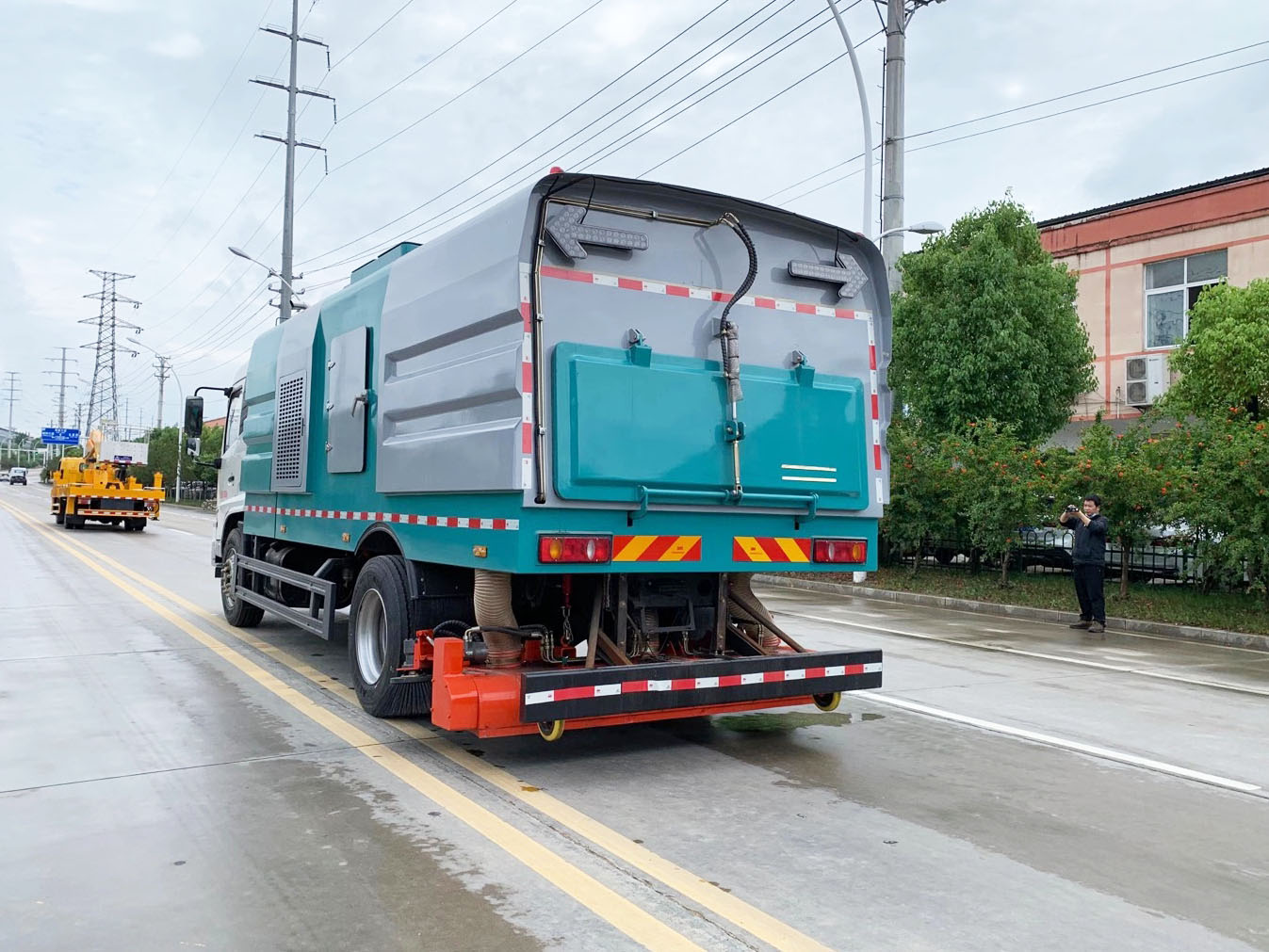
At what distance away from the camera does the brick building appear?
86.2 ft

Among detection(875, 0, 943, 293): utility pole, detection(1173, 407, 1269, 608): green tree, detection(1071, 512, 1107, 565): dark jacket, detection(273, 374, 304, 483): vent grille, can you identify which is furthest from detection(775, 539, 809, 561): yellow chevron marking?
detection(875, 0, 943, 293): utility pole

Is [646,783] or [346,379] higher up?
[346,379]

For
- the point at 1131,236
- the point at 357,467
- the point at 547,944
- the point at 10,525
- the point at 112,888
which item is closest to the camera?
the point at 547,944

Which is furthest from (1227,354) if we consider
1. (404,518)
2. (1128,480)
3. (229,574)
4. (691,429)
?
(404,518)

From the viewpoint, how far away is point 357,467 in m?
7.70

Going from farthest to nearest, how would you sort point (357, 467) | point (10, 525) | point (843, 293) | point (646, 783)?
point (10, 525), point (357, 467), point (843, 293), point (646, 783)

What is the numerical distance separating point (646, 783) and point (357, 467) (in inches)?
130

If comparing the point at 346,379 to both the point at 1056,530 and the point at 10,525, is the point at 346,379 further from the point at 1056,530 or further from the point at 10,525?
the point at 10,525

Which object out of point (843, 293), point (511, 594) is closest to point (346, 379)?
point (511, 594)

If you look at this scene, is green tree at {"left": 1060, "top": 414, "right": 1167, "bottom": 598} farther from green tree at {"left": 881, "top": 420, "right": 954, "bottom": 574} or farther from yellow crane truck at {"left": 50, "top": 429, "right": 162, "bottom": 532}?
yellow crane truck at {"left": 50, "top": 429, "right": 162, "bottom": 532}

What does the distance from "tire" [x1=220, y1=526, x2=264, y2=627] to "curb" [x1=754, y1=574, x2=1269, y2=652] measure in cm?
986

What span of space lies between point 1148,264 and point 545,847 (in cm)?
2848

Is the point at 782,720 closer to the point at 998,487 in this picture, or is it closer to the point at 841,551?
the point at 841,551

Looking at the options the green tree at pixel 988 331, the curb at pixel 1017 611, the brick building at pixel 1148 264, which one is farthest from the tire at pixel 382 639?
the brick building at pixel 1148 264
